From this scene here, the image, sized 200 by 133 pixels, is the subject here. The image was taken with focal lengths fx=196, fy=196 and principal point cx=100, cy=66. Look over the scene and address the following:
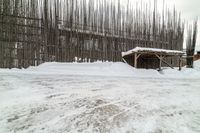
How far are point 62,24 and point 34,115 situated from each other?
7.05 meters

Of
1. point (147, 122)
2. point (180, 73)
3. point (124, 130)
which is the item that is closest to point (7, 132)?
point (124, 130)

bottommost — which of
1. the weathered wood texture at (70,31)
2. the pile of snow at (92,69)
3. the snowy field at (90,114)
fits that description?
the snowy field at (90,114)

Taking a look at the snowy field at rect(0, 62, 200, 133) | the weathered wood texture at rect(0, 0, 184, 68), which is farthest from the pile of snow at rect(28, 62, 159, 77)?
the snowy field at rect(0, 62, 200, 133)

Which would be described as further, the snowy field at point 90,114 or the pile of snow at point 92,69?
the pile of snow at point 92,69

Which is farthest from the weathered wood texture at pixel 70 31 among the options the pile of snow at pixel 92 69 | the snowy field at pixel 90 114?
the snowy field at pixel 90 114

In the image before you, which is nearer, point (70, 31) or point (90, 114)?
point (90, 114)

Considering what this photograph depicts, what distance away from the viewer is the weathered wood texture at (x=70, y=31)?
8117 mm

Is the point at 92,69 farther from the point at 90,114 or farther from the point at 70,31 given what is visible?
the point at 90,114

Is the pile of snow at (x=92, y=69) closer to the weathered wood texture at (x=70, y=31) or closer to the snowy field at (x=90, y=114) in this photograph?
the weathered wood texture at (x=70, y=31)

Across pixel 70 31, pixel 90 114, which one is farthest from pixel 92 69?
pixel 90 114

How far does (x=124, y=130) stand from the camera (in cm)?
220

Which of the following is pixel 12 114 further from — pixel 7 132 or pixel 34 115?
pixel 7 132

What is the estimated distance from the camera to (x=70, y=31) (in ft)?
30.2

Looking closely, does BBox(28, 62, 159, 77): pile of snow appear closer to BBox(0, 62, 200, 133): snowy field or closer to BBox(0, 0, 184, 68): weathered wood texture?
BBox(0, 0, 184, 68): weathered wood texture
